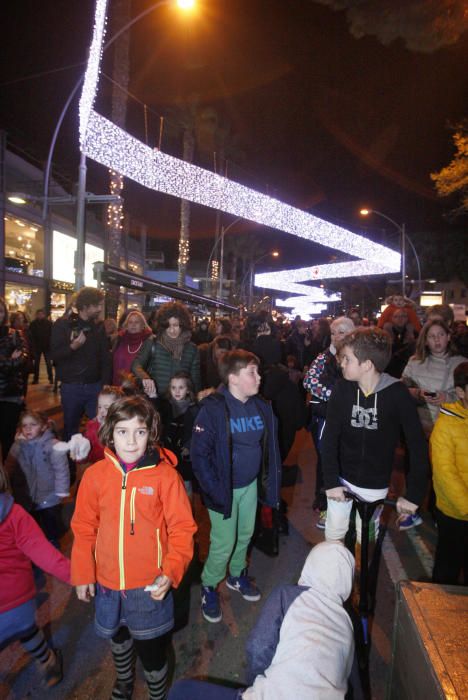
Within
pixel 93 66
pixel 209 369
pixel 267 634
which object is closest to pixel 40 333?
pixel 93 66

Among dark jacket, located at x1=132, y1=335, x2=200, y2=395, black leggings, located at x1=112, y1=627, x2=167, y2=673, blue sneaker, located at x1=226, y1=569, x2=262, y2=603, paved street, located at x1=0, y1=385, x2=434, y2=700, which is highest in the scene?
dark jacket, located at x1=132, y1=335, x2=200, y2=395

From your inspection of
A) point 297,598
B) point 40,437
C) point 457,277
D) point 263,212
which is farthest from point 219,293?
point 297,598

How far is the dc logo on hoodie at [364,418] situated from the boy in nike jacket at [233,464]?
0.63 m

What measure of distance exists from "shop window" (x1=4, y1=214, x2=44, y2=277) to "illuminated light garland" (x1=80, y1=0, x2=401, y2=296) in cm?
905

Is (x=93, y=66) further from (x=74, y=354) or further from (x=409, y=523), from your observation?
(x=409, y=523)

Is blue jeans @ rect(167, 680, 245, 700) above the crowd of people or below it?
below

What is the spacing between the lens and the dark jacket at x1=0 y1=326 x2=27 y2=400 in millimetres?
3867

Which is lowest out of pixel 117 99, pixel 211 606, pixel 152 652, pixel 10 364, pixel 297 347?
pixel 211 606

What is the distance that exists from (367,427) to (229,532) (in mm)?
1245

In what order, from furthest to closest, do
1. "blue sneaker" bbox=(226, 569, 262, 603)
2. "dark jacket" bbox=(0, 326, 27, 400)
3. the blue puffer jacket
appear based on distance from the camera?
1. "dark jacket" bbox=(0, 326, 27, 400)
2. "blue sneaker" bbox=(226, 569, 262, 603)
3. the blue puffer jacket

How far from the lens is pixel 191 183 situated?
45.1ft

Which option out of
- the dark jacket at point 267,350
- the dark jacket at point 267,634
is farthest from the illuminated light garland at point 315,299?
the dark jacket at point 267,634

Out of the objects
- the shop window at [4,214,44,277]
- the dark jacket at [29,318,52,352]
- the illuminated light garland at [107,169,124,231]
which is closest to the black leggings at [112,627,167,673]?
the dark jacket at [29,318,52,352]

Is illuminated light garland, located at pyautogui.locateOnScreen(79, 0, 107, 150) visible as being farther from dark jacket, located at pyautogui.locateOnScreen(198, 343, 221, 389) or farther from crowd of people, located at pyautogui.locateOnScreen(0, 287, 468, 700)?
crowd of people, located at pyautogui.locateOnScreen(0, 287, 468, 700)
